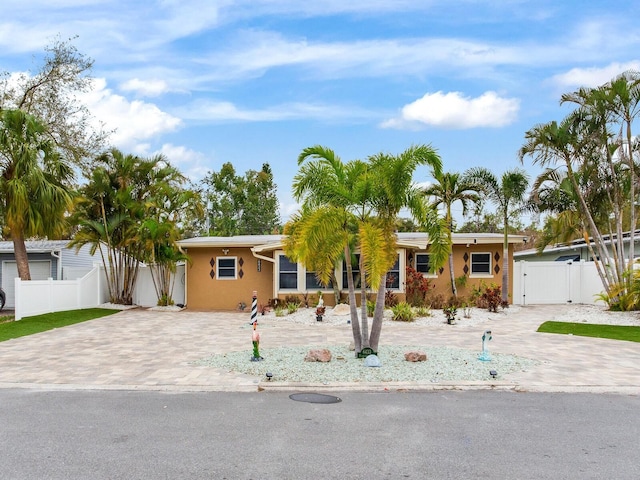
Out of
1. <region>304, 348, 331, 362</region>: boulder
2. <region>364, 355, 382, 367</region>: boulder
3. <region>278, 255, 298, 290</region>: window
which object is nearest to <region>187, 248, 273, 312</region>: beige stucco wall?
<region>278, 255, 298, 290</region>: window

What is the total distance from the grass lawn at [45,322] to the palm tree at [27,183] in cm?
211

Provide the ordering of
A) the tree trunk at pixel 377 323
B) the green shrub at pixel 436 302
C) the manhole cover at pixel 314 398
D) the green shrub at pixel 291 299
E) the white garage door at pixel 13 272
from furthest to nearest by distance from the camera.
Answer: the white garage door at pixel 13 272 → the green shrub at pixel 436 302 → the green shrub at pixel 291 299 → the tree trunk at pixel 377 323 → the manhole cover at pixel 314 398

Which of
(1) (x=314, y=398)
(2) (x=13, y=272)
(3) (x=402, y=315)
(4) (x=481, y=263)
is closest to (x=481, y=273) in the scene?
(4) (x=481, y=263)

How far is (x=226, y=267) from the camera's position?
20.7 meters

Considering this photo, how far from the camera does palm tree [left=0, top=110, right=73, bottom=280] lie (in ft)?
54.3

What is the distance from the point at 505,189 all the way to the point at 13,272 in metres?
20.0

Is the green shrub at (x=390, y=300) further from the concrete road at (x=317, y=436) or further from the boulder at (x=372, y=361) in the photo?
the concrete road at (x=317, y=436)

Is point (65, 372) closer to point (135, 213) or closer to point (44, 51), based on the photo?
point (135, 213)

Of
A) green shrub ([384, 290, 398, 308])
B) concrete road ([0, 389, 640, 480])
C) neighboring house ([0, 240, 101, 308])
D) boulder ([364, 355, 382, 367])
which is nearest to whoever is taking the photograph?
concrete road ([0, 389, 640, 480])

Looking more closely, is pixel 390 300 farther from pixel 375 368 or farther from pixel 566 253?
pixel 566 253

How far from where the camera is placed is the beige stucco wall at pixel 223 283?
2047 centimetres

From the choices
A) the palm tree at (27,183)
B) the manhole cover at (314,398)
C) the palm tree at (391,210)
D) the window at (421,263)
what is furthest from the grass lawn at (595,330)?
the palm tree at (27,183)

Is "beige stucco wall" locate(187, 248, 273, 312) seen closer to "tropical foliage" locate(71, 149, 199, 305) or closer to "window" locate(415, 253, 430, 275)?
"tropical foliage" locate(71, 149, 199, 305)

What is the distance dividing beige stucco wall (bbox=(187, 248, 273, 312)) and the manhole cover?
42.6ft
